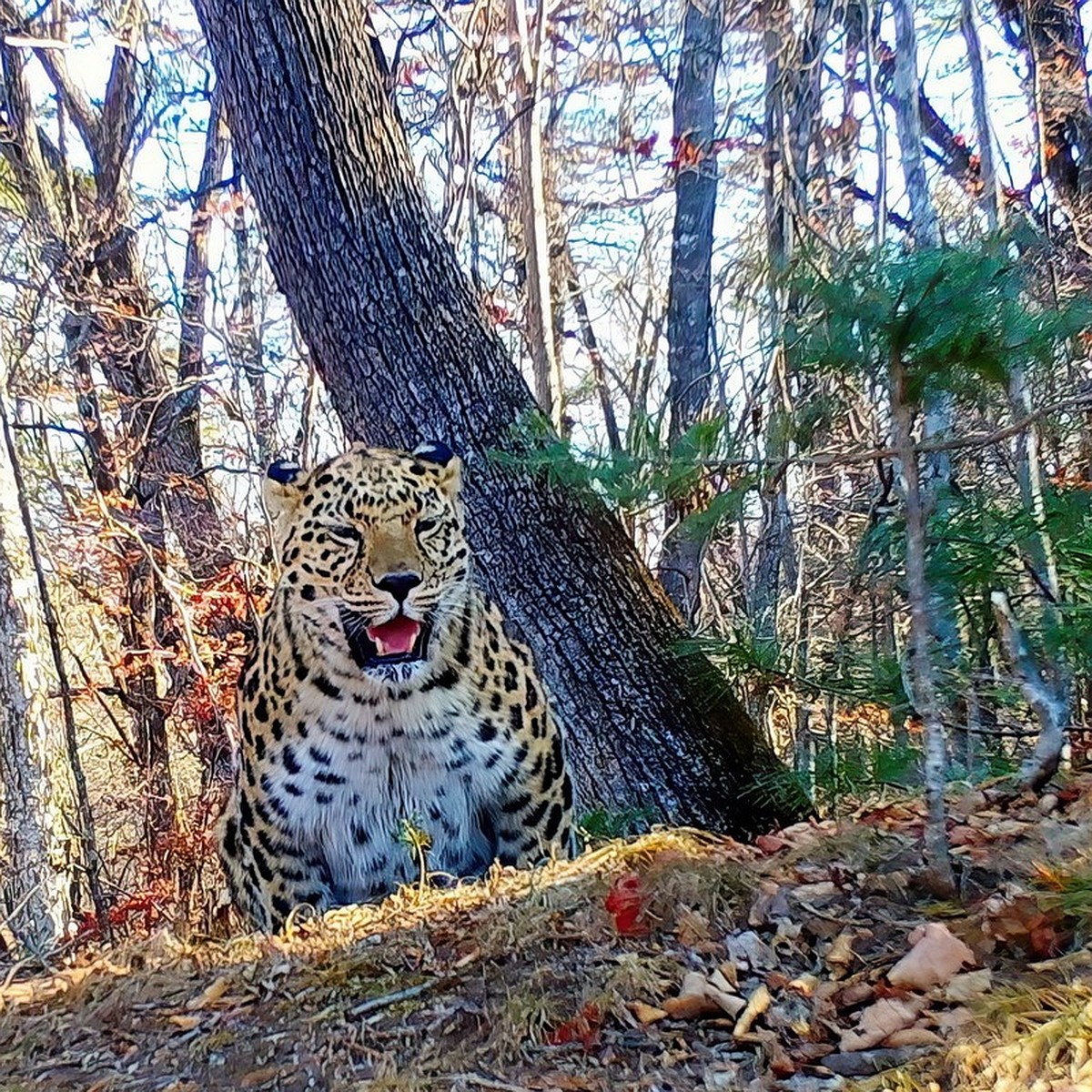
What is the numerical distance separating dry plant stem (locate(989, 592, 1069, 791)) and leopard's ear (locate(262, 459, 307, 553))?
8.20 feet

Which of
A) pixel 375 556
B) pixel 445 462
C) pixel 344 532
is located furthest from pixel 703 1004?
pixel 445 462

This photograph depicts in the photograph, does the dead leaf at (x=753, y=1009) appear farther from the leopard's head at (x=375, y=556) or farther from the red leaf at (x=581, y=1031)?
the leopard's head at (x=375, y=556)

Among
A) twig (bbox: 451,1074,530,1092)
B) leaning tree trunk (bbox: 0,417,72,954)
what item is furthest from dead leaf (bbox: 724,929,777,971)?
leaning tree trunk (bbox: 0,417,72,954)

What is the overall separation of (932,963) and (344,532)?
2429mm

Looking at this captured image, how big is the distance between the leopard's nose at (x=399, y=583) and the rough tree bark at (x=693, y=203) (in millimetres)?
6988

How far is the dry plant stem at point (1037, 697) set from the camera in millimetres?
3109

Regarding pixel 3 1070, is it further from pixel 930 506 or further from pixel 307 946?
pixel 930 506

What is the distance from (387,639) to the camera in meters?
3.89

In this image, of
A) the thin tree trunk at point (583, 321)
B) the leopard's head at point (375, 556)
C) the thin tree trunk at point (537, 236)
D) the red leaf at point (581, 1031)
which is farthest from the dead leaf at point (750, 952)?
the thin tree trunk at point (583, 321)

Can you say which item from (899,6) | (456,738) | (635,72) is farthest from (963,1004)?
(635,72)

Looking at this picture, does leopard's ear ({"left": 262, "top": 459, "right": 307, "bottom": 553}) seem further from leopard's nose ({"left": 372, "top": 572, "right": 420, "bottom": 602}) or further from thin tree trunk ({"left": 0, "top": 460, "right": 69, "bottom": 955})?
thin tree trunk ({"left": 0, "top": 460, "right": 69, "bottom": 955})

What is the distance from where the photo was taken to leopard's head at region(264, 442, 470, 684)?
12.7 ft

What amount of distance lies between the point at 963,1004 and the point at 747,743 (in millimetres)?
2710

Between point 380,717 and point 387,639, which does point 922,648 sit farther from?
point 380,717
